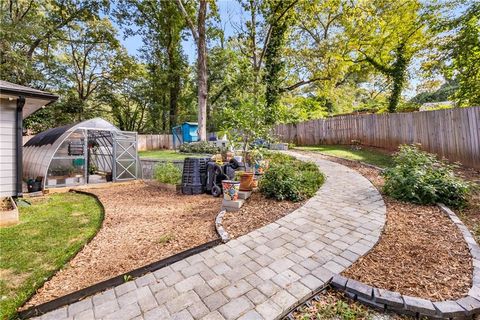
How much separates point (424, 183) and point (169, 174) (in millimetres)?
6320

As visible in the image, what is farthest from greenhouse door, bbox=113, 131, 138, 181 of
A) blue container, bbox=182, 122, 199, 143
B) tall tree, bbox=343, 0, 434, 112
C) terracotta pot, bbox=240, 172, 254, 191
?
tall tree, bbox=343, 0, 434, 112

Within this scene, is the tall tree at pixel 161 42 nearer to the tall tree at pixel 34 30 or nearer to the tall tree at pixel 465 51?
the tall tree at pixel 34 30

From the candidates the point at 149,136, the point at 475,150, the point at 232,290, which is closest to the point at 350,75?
the point at 475,150

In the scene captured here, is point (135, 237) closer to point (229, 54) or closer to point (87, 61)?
point (229, 54)

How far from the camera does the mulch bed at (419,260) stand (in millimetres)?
2070

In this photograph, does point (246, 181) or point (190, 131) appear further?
point (190, 131)

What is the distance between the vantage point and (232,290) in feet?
6.81

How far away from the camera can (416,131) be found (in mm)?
8289

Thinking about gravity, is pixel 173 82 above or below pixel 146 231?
above

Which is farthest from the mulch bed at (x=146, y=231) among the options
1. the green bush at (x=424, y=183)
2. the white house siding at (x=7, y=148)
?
the white house siding at (x=7, y=148)

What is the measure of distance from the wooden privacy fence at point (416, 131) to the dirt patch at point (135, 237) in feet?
20.3

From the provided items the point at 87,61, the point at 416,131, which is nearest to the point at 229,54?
the point at 87,61

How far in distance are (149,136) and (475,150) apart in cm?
1982

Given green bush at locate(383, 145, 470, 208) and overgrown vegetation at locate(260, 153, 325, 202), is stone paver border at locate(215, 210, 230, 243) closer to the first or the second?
overgrown vegetation at locate(260, 153, 325, 202)
